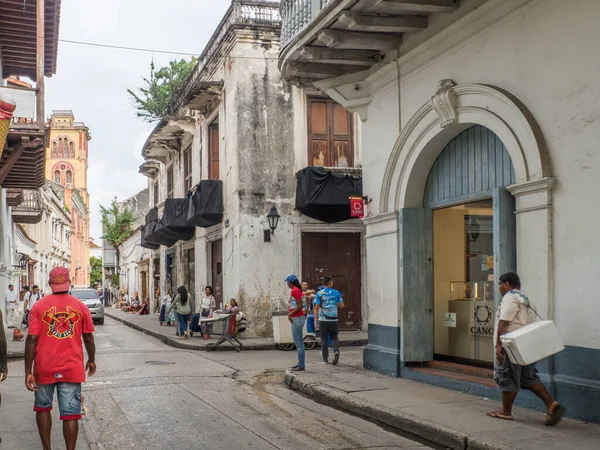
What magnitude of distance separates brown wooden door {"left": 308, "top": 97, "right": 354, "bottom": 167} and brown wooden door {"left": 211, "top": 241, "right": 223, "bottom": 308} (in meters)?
4.43

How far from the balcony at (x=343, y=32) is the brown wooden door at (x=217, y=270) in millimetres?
10442

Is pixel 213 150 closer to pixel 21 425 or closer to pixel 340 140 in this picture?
pixel 340 140

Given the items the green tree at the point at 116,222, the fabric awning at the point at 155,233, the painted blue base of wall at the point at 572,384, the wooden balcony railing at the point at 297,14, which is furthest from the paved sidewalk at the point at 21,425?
the green tree at the point at 116,222

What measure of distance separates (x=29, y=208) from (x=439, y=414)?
2550 cm

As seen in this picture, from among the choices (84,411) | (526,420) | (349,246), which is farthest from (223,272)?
(526,420)

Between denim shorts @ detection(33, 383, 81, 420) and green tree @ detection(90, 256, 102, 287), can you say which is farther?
green tree @ detection(90, 256, 102, 287)

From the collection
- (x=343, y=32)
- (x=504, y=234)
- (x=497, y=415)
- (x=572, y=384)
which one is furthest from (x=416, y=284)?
(x=343, y=32)

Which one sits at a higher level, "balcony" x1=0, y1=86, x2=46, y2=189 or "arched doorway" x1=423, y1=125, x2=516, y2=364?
"balcony" x1=0, y1=86, x2=46, y2=189

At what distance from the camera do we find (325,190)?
1900cm

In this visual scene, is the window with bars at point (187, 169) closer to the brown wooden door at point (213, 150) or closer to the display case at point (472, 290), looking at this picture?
the brown wooden door at point (213, 150)

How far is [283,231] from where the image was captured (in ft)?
64.6

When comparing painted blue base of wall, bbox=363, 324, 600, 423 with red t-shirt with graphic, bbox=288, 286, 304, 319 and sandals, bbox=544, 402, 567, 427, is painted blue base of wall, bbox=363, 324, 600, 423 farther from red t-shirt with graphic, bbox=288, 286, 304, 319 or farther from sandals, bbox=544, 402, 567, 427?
red t-shirt with graphic, bbox=288, 286, 304, 319

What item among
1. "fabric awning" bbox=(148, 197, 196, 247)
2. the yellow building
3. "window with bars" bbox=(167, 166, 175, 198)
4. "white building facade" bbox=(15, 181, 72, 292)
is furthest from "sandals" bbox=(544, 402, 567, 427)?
the yellow building

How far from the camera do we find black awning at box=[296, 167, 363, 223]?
62.1 ft
